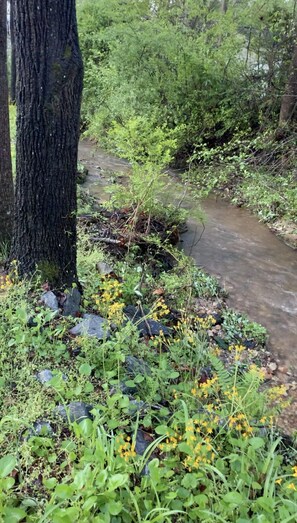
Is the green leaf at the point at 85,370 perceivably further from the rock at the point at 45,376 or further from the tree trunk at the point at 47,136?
the tree trunk at the point at 47,136

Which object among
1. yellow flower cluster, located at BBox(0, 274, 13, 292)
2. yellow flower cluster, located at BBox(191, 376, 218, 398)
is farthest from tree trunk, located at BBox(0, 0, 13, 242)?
yellow flower cluster, located at BBox(191, 376, 218, 398)

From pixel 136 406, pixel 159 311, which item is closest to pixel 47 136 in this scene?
pixel 159 311

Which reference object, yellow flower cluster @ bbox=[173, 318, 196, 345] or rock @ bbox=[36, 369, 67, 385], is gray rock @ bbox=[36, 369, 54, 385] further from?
yellow flower cluster @ bbox=[173, 318, 196, 345]

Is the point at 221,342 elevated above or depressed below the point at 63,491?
below

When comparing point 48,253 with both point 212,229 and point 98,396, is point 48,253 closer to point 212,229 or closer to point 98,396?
point 98,396

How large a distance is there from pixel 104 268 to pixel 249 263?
7.82 ft

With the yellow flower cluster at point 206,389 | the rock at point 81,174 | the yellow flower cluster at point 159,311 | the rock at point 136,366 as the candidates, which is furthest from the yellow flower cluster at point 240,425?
the rock at point 81,174

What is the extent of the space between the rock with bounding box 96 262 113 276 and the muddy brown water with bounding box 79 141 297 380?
149 centimetres

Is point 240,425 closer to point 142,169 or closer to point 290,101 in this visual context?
point 142,169

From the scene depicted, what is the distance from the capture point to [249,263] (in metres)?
5.36

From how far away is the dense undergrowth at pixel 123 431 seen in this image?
155 centimetres

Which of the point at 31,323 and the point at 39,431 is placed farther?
the point at 31,323

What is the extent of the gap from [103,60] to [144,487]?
44.0ft

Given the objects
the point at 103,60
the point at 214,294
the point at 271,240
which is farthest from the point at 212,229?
the point at 103,60
